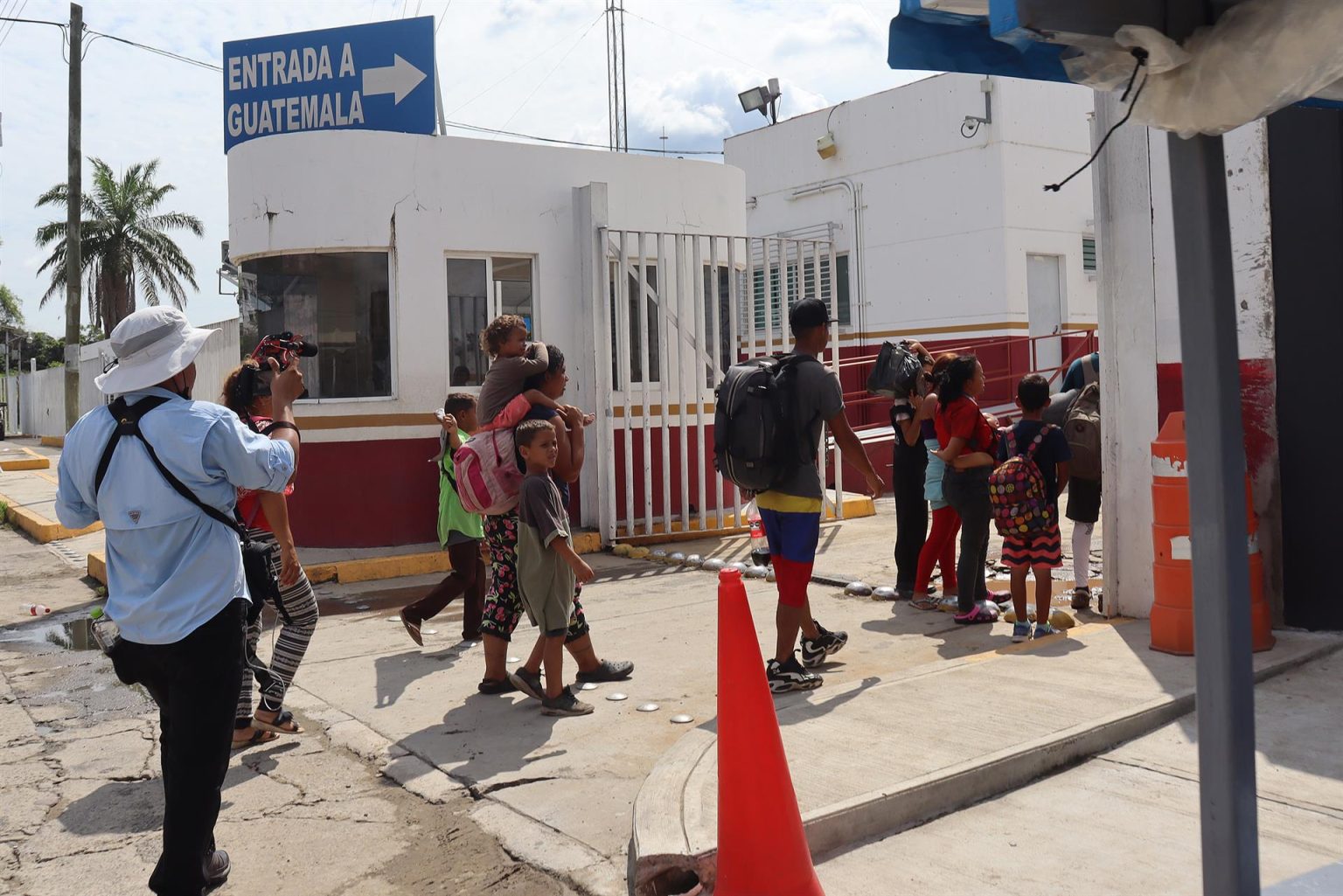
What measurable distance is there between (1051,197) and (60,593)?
14.5 m

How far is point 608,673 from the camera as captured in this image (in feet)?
19.2

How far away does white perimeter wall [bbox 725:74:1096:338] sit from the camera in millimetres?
16906

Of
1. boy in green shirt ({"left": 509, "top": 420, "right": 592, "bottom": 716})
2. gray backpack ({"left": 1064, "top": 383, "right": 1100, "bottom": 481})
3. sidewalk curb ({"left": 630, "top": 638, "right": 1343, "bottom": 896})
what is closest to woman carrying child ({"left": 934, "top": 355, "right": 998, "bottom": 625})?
gray backpack ({"left": 1064, "top": 383, "right": 1100, "bottom": 481})

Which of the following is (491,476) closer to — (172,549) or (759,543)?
(759,543)

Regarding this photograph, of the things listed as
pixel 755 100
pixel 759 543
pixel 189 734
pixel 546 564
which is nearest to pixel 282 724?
pixel 546 564

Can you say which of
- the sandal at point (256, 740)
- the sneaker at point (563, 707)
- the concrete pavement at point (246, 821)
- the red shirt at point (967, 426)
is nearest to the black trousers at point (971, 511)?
the red shirt at point (967, 426)

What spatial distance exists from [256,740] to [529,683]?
4.02 feet

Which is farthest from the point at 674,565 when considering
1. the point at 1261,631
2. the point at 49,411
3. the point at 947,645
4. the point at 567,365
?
the point at 49,411

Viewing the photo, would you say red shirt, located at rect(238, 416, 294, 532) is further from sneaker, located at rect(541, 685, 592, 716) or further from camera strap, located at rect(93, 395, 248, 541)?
camera strap, located at rect(93, 395, 248, 541)

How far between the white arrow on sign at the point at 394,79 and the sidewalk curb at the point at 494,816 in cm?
647

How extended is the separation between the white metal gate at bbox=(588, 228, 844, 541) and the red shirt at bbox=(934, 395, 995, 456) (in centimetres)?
321

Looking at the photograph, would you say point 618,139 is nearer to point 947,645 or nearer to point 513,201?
point 513,201

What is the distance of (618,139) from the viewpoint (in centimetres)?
2088

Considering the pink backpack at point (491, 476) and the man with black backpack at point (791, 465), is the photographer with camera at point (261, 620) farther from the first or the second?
the man with black backpack at point (791, 465)
